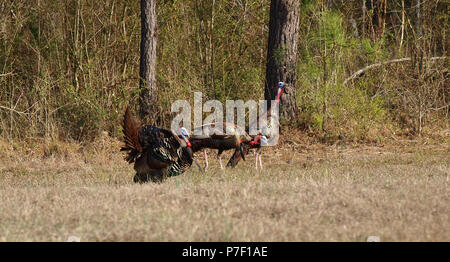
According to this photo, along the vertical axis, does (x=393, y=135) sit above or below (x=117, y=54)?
below

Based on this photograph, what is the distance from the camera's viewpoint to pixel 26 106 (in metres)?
11.9

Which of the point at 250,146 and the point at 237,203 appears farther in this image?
the point at 250,146

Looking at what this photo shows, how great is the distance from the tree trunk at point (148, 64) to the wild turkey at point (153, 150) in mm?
3955

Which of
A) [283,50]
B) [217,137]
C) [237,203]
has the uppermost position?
[283,50]

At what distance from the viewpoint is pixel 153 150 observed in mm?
7773

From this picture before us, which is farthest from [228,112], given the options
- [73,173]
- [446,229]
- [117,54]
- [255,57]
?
[446,229]

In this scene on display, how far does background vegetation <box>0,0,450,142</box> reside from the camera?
11859 millimetres

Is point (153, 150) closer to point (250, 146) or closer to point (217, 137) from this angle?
point (217, 137)

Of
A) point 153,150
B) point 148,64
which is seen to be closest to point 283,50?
point 148,64

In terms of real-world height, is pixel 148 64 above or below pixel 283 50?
below

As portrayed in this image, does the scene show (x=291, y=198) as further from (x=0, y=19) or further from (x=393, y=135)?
(x=0, y=19)

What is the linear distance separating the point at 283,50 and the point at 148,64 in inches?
102

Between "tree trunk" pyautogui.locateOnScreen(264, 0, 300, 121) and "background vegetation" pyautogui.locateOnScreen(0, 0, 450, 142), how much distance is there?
0.38m
